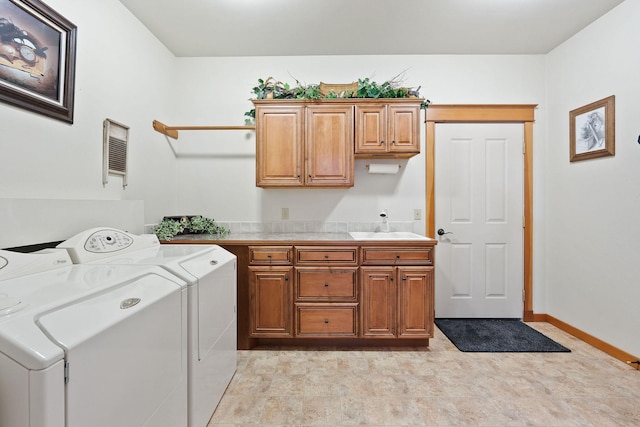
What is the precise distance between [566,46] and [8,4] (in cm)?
417

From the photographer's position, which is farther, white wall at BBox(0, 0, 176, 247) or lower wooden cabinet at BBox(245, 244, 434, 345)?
lower wooden cabinet at BBox(245, 244, 434, 345)

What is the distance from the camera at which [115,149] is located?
84.3 inches

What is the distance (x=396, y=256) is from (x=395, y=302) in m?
0.38

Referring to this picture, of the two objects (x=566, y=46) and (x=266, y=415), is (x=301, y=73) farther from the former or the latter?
(x=266, y=415)

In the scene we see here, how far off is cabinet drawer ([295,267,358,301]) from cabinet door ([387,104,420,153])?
122 centimetres

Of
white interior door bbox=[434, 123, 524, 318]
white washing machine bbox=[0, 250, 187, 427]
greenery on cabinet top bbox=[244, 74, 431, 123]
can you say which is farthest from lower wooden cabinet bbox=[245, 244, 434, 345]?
greenery on cabinet top bbox=[244, 74, 431, 123]

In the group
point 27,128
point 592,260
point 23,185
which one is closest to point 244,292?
point 23,185

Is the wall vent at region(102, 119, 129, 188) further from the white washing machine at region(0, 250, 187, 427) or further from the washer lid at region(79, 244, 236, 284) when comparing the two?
the white washing machine at region(0, 250, 187, 427)

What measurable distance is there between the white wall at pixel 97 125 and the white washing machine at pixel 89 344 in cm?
51

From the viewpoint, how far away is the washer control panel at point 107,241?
1.58 meters

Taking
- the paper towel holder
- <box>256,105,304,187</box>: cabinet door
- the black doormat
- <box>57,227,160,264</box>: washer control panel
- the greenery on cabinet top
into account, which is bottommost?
the black doormat

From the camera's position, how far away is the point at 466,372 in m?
2.08

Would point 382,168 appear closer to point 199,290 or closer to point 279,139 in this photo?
point 279,139

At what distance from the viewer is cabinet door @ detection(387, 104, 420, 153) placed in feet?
8.60
